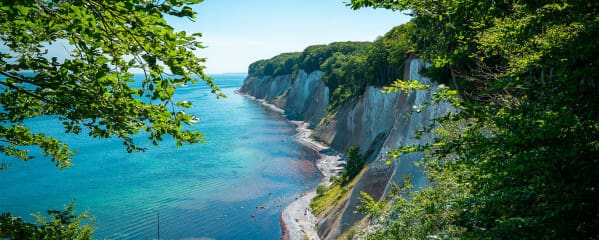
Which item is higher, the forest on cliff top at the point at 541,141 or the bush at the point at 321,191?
the forest on cliff top at the point at 541,141

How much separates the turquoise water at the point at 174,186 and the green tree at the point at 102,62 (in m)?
33.5

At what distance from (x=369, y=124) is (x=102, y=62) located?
2043 inches

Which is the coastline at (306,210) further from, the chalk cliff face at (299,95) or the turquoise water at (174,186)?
the chalk cliff face at (299,95)

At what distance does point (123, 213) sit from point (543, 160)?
144ft

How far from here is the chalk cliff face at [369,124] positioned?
93.5 ft

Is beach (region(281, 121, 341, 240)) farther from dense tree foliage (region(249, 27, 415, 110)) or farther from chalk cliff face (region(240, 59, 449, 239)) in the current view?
dense tree foliage (region(249, 27, 415, 110))

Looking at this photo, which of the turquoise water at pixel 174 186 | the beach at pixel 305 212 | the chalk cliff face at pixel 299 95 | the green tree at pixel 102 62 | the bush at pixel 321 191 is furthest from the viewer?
the chalk cliff face at pixel 299 95

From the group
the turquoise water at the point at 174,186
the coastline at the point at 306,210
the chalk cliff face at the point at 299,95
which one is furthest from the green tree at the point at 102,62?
the chalk cliff face at the point at 299,95

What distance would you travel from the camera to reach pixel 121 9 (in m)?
4.54

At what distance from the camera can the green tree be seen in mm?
4598

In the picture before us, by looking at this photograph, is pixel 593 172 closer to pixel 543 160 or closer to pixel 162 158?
pixel 543 160

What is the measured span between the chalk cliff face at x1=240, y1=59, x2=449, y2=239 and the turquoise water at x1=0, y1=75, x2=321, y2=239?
8065 millimetres

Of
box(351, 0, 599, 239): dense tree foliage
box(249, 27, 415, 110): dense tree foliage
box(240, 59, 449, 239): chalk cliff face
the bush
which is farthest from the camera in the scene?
box(249, 27, 415, 110): dense tree foliage

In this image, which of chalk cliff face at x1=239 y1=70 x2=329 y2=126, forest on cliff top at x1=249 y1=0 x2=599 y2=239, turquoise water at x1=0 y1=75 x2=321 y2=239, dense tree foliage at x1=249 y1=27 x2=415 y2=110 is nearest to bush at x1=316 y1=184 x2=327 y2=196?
turquoise water at x1=0 y1=75 x2=321 y2=239
